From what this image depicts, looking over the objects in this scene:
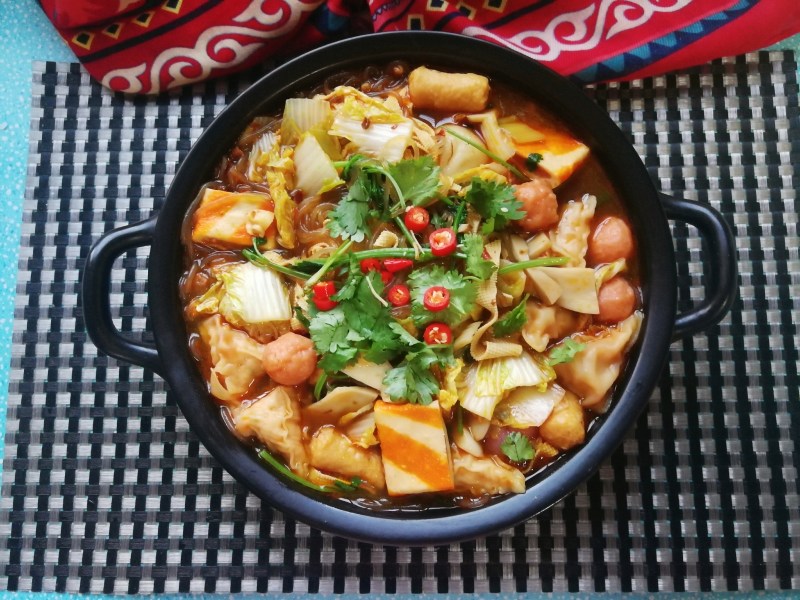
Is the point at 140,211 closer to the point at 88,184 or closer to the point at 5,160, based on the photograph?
the point at 88,184

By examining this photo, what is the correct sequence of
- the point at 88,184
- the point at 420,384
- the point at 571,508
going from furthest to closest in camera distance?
the point at 88,184, the point at 571,508, the point at 420,384

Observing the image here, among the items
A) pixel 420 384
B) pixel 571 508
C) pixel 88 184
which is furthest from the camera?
pixel 88 184

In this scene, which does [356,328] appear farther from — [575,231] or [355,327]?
[575,231]

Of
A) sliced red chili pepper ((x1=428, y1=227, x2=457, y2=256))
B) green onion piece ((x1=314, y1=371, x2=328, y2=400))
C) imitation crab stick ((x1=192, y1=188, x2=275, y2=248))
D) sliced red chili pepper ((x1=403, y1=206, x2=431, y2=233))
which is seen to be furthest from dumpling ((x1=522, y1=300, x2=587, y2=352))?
imitation crab stick ((x1=192, y1=188, x2=275, y2=248))

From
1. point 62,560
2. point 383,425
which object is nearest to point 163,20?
point 383,425

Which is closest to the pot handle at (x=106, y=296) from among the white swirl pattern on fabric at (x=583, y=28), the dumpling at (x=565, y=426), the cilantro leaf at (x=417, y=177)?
the cilantro leaf at (x=417, y=177)

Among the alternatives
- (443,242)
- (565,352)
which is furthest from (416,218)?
(565,352)

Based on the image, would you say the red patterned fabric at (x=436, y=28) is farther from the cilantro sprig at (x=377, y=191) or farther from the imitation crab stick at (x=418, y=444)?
the imitation crab stick at (x=418, y=444)
